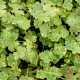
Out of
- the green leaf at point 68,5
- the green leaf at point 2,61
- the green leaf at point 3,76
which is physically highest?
the green leaf at point 68,5

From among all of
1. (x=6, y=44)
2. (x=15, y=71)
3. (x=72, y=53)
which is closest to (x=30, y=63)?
(x=15, y=71)

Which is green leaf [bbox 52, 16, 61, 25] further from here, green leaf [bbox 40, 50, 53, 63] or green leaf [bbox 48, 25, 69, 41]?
green leaf [bbox 40, 50, 53, 63]

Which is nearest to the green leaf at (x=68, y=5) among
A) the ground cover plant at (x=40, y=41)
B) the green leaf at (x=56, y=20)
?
the ground cover plant at (x=40, y=41)

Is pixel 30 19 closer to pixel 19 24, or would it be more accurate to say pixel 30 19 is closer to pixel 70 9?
pixel 19 24

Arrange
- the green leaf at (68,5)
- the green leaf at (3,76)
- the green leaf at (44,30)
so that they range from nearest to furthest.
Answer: the green leaf at (3,76) < the green leaf at (44,30) < the green leaf at (68,5)

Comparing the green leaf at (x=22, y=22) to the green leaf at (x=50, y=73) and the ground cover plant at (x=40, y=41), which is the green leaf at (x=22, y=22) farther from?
the green leaf at (x=50, y=73)

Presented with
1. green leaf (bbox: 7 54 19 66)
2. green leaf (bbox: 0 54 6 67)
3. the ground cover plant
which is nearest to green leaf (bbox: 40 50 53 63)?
the ground cover plant

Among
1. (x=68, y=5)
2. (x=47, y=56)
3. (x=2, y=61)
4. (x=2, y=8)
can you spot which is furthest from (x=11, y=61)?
(x=68, y=5)

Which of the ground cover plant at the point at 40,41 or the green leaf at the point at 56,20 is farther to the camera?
the green leaf at the point at 56,20
